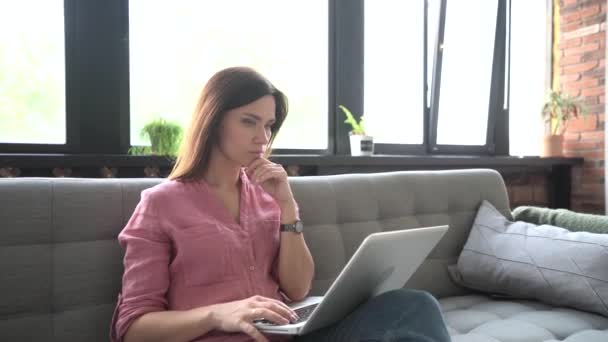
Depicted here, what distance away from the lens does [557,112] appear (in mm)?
3605

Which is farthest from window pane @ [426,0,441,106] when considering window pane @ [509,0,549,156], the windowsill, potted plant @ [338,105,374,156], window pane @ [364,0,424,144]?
window pane @ [509,0,549,156]

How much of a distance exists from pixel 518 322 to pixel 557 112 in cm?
265

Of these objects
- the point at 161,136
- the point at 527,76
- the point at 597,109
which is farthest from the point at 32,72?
the point at 597,109

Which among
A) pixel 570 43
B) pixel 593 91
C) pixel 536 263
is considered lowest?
pixel 536 263

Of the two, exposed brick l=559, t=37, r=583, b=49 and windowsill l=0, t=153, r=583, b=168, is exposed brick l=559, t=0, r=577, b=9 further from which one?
windowsill l=0, t=153, r=583, b=168

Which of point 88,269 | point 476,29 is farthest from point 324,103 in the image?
point 88,269

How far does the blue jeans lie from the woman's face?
0.47 metres

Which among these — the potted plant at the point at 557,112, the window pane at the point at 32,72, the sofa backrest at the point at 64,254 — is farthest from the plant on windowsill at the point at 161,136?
the potted plant at the point at 557,112

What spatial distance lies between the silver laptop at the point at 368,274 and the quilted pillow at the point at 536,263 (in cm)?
68

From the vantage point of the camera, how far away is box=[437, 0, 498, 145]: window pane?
3.40 metres

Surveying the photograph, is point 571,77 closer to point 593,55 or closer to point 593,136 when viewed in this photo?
point 593,55

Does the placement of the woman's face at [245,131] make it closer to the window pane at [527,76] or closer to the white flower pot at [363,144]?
the white flower pot at [363,144]

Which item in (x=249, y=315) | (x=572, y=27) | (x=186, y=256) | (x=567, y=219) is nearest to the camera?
(x=249, y=315)

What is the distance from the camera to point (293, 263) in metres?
1.22
